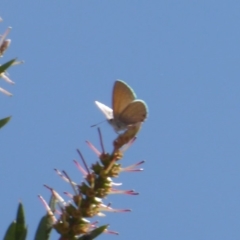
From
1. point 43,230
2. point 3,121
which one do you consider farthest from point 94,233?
point 3,121

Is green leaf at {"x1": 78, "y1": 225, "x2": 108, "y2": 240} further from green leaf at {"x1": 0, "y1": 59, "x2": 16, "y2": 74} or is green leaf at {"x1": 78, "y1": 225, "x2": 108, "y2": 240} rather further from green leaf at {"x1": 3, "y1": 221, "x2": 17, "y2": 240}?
green leaf at {"x1": 0, "y1": 59, "x2": 16, "y2": 74}

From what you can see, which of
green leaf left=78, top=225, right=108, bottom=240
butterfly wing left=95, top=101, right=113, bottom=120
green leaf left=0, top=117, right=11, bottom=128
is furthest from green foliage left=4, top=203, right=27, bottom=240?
butterfly wing left=95, top=101, right=113, bottom=120

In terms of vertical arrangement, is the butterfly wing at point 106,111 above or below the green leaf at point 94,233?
above

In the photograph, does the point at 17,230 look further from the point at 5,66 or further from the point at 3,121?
the point at 5,66

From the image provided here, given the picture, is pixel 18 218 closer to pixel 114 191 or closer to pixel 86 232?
pixel 86 232

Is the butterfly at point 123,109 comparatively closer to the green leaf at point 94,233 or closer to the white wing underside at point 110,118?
the white wing underside at point 110,118

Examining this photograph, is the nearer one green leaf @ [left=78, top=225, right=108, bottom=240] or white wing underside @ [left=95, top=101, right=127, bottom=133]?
green leaf @ [left=78, top=225, right=108, bottom=240]

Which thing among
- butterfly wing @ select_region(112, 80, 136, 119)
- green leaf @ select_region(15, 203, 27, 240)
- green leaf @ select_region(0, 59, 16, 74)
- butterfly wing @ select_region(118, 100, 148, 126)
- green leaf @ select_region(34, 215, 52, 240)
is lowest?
green leaf @ select_region(34, 215, 52, 240)

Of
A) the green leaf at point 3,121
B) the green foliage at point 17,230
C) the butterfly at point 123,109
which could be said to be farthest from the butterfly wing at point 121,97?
the green foliage at point 17,230
